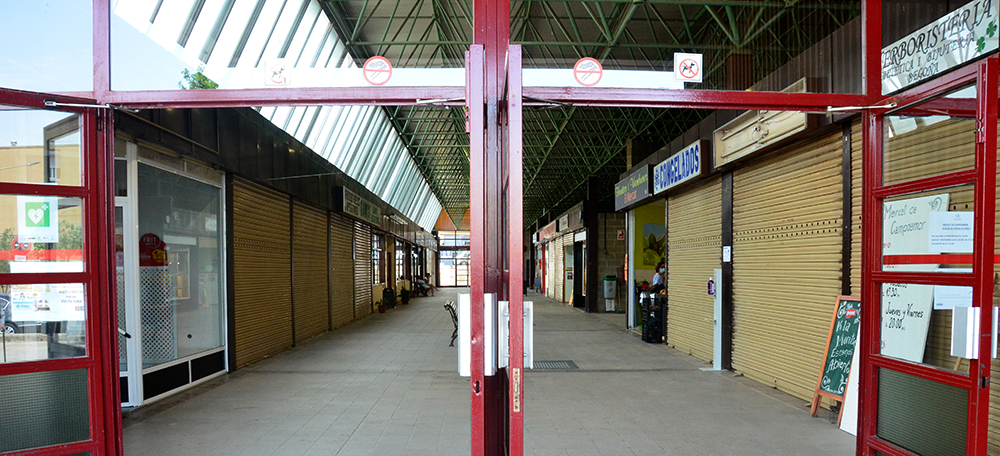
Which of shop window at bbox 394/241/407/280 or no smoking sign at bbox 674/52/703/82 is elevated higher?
no smoking sign at bbox 674/52/703/82

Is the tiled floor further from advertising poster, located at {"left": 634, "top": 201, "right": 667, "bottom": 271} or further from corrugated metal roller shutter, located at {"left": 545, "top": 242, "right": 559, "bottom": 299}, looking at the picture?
corrugated metal roller shutter, located at {"left": 545, "top": 242, "right": 559, "bottom": 299}

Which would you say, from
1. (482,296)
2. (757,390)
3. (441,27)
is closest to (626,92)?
(441,27)

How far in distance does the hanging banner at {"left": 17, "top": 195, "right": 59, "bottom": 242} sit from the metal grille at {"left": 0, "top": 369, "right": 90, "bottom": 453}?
750 mm

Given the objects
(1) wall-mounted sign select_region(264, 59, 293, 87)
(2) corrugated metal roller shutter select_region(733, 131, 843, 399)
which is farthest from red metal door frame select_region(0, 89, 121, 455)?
(2) corrugated metal roller shutter select_region(733, 131, 843, 399)

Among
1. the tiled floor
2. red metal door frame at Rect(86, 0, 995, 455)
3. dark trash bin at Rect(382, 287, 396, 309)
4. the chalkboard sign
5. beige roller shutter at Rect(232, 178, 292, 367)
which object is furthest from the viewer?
dark trash bin at Rect(382, 287, 396, 309)

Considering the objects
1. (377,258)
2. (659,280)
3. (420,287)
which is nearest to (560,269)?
(420,287)

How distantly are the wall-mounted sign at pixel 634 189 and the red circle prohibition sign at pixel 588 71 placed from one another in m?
7.66

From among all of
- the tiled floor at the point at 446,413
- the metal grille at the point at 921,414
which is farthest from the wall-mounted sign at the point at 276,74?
the metal grille at the point at 921,414

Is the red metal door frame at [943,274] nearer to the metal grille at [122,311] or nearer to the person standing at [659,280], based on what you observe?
the metal grille at [122,311]

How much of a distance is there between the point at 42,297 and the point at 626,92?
347 cm

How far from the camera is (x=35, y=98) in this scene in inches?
120

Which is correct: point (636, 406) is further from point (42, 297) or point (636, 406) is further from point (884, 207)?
point (42, 297)

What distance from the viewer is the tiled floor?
4.55 meters

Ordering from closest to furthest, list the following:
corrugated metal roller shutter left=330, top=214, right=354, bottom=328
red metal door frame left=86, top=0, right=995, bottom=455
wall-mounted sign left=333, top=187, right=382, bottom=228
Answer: red metal door frame left=86, top=0, right=995, bottom=455 → wall-mounted sign left=333, top=187, right=382, bottom=228 → corrugated metal roller shutter left=330, top=214, right=354, bottom=328
